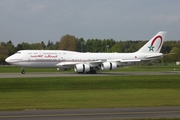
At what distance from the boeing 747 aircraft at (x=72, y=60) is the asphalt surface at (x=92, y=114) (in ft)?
114

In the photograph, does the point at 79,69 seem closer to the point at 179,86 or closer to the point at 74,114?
the point at 179,86

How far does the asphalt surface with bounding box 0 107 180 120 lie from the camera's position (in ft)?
51.0

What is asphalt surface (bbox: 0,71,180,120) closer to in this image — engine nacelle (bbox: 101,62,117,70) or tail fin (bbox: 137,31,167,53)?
engine nacelle (bbox: 101,62,117,70)

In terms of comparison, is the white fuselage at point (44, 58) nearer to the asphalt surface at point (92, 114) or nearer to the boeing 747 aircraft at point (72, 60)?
the boeing 747 aircraft at point (72, 60)

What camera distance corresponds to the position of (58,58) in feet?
177

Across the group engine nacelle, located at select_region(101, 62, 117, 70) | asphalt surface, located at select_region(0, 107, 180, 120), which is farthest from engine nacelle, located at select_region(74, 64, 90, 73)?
asphalt surface, located at select_region(0, 107, 180, 120)

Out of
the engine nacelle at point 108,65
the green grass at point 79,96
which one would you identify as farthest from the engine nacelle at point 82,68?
the green grass at point 79,96

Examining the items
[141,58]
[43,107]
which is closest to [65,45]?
[141,58]

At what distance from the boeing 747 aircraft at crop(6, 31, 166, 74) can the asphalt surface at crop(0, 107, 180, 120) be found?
3463 centimetres

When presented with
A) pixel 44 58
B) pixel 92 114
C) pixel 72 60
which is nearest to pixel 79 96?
pixel 92 114

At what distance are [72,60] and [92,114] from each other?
39.2 m

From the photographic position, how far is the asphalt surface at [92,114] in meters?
15.6

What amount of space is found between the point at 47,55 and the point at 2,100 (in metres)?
30.6

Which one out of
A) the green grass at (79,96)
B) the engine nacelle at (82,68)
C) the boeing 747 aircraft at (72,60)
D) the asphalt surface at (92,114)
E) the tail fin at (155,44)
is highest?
the tail fin at (155,44)
